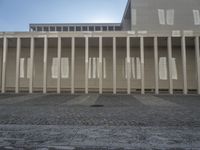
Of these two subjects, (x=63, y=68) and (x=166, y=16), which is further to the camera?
(x=166, y=16)

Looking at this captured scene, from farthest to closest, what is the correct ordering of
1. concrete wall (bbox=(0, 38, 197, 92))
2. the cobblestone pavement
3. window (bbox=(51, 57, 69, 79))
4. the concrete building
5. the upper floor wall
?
the upper floor wall → window (bbox=(51, 57, 69, 79)) → concrete wall (bbox=(0, 38, 197, 92)) → the concrete building → the cobblestone pavement

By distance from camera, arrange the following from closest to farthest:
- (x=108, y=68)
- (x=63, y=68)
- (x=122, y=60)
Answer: (x=122, y=60), (x=108, y=68), (x=63, y=68)

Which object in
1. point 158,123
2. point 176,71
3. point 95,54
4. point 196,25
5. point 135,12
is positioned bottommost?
point 158,123

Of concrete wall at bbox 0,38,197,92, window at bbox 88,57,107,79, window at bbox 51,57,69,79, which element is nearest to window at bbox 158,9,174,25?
concrete wall at bbox 0,38,197,92

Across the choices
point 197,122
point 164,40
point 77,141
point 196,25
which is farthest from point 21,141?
point 196,25

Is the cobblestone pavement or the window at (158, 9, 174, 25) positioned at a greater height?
the window at (158, 9, 174, 25)

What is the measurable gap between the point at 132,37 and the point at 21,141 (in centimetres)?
1562

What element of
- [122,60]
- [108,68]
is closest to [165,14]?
[122,60]

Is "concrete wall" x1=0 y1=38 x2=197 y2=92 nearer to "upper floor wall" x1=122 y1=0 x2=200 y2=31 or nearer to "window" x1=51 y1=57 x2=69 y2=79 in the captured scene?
"window" x1=51 y1=57 x2=69 y2=79

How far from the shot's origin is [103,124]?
499 cm

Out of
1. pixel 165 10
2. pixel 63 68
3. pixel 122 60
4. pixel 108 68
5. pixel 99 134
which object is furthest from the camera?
pixel 165 10

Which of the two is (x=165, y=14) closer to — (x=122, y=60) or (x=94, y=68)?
(x=122, y=60)

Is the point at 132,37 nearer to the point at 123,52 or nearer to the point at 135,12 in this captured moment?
the point at 123,52

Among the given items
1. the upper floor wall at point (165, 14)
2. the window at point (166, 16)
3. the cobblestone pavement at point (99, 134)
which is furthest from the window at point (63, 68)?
the cobblestone pavement at point (99, 134)
